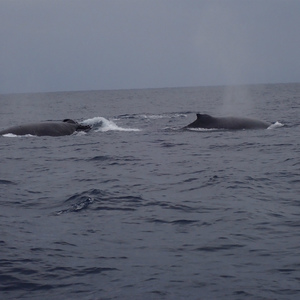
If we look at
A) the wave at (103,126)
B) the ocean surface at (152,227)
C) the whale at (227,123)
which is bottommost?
the ocean surface at (152,227)

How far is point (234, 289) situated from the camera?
7.90 meters

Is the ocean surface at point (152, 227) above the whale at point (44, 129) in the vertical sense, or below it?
below

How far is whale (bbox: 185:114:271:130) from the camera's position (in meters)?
28.6

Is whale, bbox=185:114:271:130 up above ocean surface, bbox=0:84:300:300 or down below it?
above

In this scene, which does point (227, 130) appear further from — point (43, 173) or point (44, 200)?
point (44, 200)

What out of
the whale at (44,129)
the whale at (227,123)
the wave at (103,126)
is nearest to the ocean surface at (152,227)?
the whale at (227,123)

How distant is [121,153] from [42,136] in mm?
7904

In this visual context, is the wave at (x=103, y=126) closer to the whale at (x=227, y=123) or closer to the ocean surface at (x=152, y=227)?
the whale at (x=227, y=123)

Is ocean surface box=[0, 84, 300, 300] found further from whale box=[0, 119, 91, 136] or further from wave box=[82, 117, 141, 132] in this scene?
wave box=[82, 117, 141, 132]

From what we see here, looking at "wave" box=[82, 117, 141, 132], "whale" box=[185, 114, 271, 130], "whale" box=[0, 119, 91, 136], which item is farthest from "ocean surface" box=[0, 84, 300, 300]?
"wave" box=[82, 117, 141, 132]

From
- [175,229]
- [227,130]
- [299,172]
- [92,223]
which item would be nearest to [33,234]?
[92,223]

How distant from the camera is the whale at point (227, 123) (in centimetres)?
2858

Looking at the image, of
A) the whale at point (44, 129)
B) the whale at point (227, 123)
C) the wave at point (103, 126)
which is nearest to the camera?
the whale at point (227, 123)

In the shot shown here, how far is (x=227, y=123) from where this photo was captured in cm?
2877
